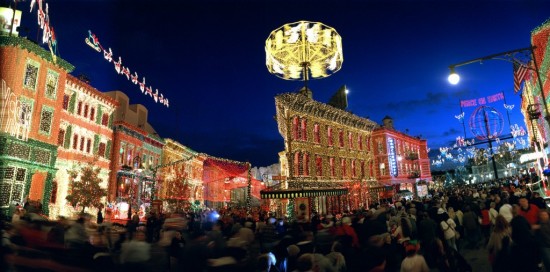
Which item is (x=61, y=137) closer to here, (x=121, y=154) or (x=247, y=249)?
(x=121, y=154)

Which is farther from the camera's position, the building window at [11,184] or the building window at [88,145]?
the building window at [88,145]

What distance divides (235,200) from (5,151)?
41.0 meters

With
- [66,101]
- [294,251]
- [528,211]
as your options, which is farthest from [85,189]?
[528,211]

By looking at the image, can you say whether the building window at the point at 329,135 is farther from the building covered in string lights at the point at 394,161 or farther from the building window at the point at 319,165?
the building covered in string lights at the point at 394,161

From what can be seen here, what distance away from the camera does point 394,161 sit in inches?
1772

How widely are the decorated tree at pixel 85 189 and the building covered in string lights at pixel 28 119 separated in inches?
68.7

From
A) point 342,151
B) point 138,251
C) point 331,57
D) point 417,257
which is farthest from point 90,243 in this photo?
point 331,57

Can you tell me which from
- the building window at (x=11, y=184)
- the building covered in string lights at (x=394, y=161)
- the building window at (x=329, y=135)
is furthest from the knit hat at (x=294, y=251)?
the building covered in string lights at (x=394, y=161)

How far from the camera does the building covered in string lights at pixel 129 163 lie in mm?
32562

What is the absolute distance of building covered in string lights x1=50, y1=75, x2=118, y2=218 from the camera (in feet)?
88.9

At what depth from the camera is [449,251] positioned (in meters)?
8.64

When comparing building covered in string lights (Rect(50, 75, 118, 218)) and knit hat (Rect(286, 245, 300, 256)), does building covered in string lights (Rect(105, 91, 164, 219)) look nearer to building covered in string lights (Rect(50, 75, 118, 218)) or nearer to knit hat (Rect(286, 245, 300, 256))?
building covered in string lights (Rect(50, 75, 118, 218))

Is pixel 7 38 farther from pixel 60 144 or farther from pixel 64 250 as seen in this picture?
pixel 64 250

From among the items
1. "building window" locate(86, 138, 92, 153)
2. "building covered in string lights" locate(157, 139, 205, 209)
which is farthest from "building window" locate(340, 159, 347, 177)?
"building window" locate(86, 138, 92, 153)
